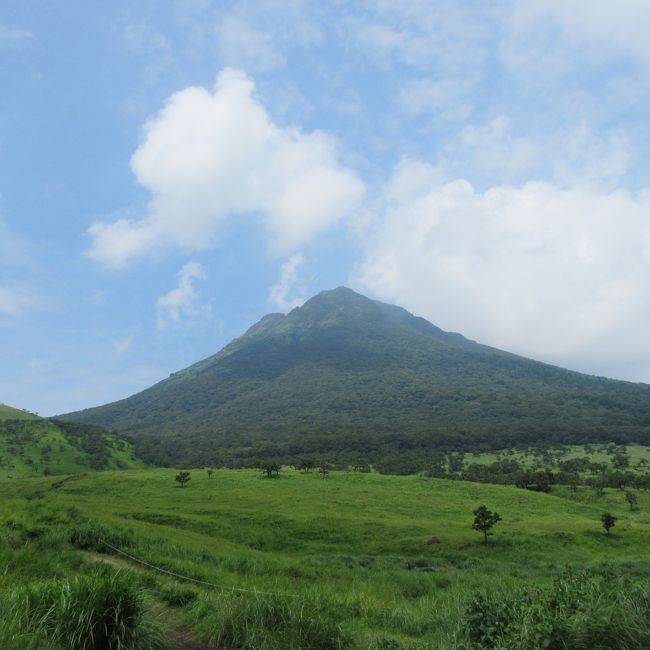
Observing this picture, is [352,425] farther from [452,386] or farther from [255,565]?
[255,565]

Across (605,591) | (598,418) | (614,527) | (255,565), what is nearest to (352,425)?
(598,418)

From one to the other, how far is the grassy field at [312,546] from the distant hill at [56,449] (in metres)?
26.5

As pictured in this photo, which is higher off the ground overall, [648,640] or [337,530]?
[648,640]

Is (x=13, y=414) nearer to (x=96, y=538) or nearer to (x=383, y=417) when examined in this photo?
(x=383, y=417)

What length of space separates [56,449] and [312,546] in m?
79.7

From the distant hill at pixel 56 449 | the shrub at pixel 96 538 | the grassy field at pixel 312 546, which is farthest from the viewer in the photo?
the distant hill at pixel 56 449

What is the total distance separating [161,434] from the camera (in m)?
151

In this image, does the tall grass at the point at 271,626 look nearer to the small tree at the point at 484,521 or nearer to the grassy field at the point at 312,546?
the grassy field at the point at 312,546

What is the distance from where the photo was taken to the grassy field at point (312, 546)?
24.8 feet

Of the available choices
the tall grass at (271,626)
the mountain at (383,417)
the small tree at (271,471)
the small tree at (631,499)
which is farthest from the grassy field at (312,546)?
the mountain at (383,417)

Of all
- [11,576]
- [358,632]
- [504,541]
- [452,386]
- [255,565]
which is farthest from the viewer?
[452,386]

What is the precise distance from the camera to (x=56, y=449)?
94438 millimetres

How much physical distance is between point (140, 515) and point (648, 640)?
118 ft

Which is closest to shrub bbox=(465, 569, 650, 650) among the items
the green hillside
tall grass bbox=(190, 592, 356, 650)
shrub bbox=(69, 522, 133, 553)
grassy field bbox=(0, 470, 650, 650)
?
grassy field bbox=(0, 470, 650, 650)
